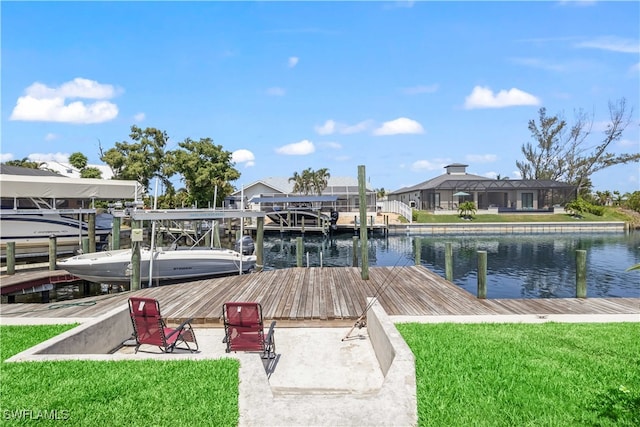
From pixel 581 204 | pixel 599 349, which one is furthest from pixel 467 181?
pixel 599 349

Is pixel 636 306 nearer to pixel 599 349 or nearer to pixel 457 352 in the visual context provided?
pixel 599 349

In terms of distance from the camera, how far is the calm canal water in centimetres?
1791

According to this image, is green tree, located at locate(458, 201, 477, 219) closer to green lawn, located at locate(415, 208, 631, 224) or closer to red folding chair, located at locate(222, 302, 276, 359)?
green lawn, located at locate(415, 208, 631, 224)

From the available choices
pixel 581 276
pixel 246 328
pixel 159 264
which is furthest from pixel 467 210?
pixel 246 328

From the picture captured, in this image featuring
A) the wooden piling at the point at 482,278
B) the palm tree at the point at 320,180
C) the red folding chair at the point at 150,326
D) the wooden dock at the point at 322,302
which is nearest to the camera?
the red folding chair at the point at 150,326

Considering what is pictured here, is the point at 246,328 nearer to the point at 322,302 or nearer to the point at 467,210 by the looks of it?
the point at 322,302

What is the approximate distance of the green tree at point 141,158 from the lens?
4612cm

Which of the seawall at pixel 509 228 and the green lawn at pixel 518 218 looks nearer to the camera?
the seawall at pixel 509 228

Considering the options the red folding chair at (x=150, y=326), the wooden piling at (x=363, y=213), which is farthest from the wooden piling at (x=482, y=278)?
the red folding chair at (x=150, y=326)

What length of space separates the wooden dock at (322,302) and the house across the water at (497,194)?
40.9 metres

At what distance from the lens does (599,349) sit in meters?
5.86

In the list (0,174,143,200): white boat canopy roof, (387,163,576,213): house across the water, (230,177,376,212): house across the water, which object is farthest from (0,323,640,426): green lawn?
(387,163,576,213): house across the water

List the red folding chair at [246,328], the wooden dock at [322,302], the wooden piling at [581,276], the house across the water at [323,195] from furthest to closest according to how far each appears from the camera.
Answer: the house across the water at [323,195]
the wooden piling at [581,276]
the wooden dock at [322,302]
the red folding chair at [246,328]

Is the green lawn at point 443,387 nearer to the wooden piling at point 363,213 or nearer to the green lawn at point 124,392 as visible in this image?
the green lawn at point 124,392
